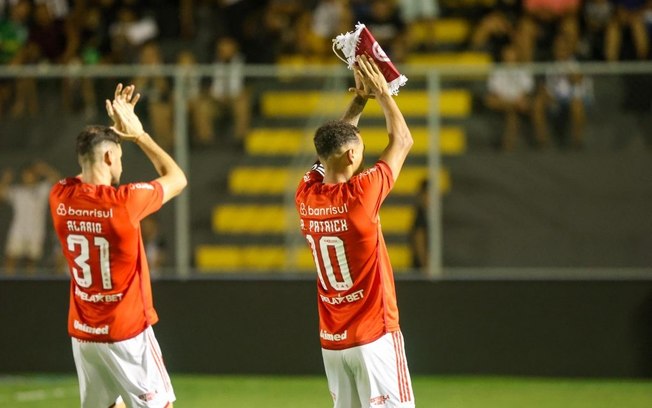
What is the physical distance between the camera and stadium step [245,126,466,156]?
486 inches

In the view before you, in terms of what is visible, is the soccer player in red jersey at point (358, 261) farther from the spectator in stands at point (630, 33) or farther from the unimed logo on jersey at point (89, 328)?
the spectator in stands at point (630, 33)

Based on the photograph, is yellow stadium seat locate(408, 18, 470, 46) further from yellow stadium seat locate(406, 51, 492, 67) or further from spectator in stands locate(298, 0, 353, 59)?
spectator in stands locate(298, 0, 353, 59)

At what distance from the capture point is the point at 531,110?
1215 cm

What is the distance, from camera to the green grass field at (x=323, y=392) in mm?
10625

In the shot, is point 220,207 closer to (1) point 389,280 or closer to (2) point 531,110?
(2) point 531,110

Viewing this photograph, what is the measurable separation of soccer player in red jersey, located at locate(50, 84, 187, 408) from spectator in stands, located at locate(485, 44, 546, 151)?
5.67m

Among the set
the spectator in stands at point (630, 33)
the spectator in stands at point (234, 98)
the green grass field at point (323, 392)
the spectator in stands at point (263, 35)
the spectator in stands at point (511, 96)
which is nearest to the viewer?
the green grass field at point (323, 392)

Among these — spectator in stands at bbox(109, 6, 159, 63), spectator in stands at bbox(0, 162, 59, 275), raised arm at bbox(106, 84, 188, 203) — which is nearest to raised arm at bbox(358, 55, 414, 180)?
raised arm at bbox(106, 84, 188, 203)

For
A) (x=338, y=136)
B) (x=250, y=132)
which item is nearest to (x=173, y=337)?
(x=250, y=132)

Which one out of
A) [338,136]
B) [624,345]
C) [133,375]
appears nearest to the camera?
[338,136]

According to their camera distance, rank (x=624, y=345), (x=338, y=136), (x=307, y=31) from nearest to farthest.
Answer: (x=338, y=136) → (x=624, y=345) → (x=307, y=31)

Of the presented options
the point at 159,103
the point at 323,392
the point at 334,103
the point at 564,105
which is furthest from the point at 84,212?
the point at 564,105

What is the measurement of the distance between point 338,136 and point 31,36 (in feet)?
36.1

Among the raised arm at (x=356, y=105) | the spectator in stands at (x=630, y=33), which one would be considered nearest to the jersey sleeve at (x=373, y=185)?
the raised arm at (x=356, y=105)
